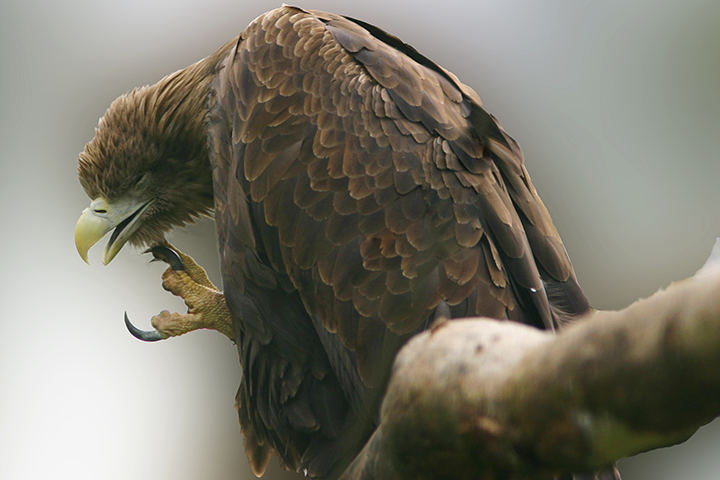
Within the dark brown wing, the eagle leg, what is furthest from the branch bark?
the eagle leg

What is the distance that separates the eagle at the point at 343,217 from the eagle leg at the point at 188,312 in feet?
0.99

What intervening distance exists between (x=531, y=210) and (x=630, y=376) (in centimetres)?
176

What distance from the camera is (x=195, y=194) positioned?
339 centimetres

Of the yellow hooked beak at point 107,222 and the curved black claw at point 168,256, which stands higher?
the yellow hooked beak at point 107,222

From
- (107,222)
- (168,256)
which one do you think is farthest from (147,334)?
(107,222)

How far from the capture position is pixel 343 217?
267 cm

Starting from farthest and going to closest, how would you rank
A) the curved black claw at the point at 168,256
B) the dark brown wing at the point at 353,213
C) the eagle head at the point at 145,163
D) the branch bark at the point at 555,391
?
the curved black claw at the point at 168,256 < the eagle head at the point at 145,163 < the dark brown wing at the point at 353,213 < the branch bark at the point at 555,391

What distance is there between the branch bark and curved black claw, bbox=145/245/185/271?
211cm

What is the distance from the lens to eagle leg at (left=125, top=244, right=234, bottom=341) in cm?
335

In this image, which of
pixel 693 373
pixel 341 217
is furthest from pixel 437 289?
pixel 693 373

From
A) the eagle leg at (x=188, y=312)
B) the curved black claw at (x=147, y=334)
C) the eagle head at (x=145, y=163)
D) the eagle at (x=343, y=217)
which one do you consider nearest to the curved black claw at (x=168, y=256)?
the eagle leg at (x=188, y=312)

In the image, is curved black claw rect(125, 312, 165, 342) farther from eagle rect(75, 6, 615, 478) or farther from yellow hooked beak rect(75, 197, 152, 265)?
eagle rect(75, 6, 615, 478)

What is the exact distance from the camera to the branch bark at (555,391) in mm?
1021

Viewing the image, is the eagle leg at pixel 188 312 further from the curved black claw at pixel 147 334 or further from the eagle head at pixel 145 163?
the eagle head at pixel 145 163
